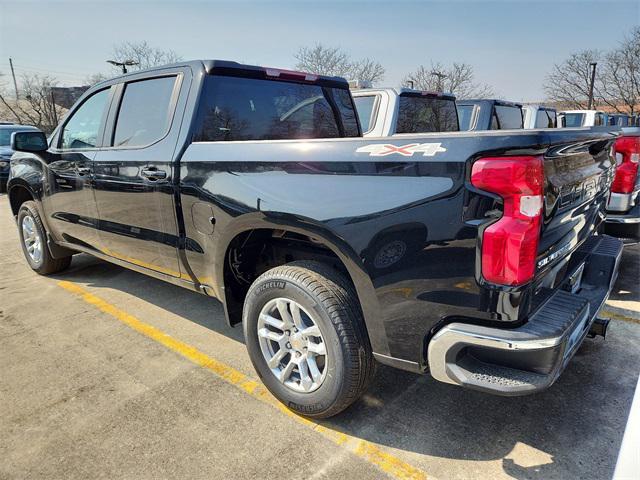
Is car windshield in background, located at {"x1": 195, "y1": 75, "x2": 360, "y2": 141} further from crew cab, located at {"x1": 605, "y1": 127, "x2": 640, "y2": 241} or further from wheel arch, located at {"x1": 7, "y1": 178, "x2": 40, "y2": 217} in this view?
wheel arch, located at {"x1": 7, "y1": 178, "x2": 40, "y2": 217}

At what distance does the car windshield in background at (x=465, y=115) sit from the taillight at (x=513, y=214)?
6.95 metres

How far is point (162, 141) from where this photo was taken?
3.10m

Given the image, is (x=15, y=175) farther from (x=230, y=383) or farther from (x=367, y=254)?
(x=367, y=254)

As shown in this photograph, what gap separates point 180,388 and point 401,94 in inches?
175

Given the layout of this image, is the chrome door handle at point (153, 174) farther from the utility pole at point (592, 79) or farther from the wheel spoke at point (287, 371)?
the utility pole at point (592, 79)

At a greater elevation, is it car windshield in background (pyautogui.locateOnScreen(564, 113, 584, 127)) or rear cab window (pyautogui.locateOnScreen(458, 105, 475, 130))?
rear cab window (pyautogui.locateOnScreen(458, 105, 475, 130))

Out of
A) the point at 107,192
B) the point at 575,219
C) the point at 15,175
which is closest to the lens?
the point at 575,219

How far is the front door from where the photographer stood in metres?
3.83

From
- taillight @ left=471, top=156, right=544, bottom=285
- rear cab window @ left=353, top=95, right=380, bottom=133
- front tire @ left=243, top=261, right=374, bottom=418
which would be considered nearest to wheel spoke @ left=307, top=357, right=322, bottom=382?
front tire @ left=243, top=261, right=374, bottom=418

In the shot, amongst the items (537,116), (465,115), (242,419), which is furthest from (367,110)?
(537,116)

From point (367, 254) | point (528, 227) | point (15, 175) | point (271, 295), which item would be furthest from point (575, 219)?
point (15, 175)

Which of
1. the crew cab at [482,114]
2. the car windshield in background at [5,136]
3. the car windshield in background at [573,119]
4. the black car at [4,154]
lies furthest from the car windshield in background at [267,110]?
the car windshield in background at [573,119]

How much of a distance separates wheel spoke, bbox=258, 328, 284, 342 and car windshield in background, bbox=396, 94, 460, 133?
3.91 meters

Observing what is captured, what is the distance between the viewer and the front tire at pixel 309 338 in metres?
2.27
